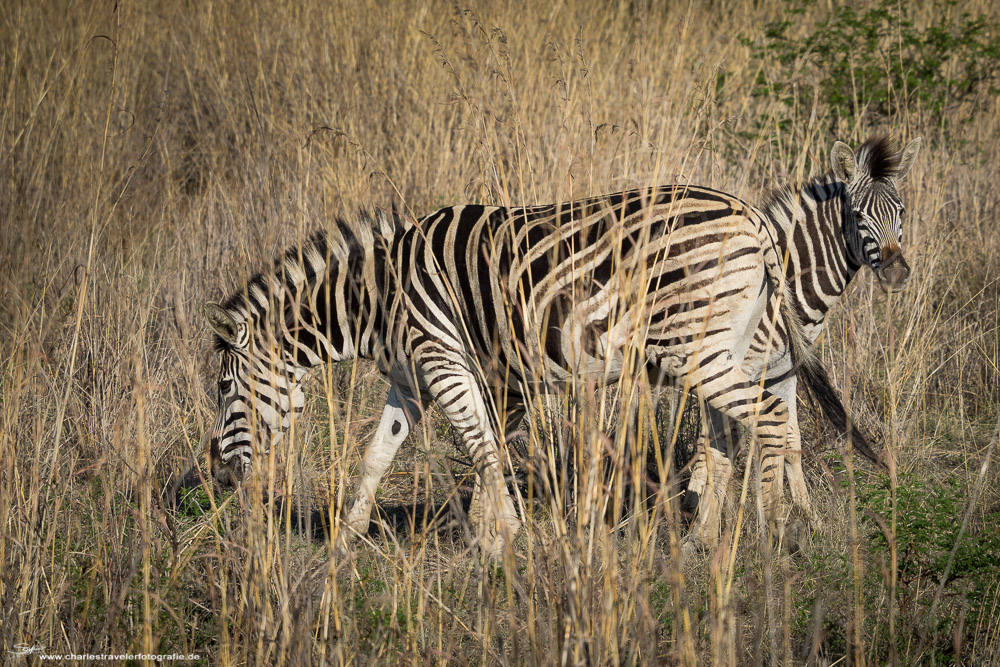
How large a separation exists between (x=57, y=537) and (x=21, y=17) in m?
5.27

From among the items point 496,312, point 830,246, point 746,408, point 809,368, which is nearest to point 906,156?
point 830,246

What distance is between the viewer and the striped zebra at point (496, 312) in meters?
2.84

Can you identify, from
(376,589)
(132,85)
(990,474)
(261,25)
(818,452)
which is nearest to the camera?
(376,589)

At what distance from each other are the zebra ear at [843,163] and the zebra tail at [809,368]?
0.57 m

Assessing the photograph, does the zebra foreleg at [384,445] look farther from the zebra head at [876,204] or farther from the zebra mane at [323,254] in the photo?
the zebra head at [876,204]

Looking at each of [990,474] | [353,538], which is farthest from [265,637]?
[990,474]

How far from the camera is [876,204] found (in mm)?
3557

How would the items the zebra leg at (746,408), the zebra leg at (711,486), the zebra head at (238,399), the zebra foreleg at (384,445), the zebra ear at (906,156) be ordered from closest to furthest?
the zebra leg at (711,486)
the zebra leg at (746,408)
the zebra head at (238,399)
the zebra foreleg at (384,445)
the zebra ear at (906,156)

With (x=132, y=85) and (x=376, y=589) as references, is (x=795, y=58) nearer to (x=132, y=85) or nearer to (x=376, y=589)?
(x=132, y=85)

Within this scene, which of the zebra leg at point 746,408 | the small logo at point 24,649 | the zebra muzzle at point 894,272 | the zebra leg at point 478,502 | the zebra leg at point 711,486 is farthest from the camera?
the zebra muzzle at point 894,272

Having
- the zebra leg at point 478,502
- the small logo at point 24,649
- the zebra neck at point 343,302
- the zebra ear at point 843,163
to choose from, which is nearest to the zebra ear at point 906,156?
the zebra ear at point 843,163

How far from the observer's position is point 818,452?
3.69m

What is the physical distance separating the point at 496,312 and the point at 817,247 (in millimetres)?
1509

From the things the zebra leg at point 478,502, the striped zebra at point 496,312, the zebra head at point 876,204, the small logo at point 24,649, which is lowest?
the small logo at point 24,649
